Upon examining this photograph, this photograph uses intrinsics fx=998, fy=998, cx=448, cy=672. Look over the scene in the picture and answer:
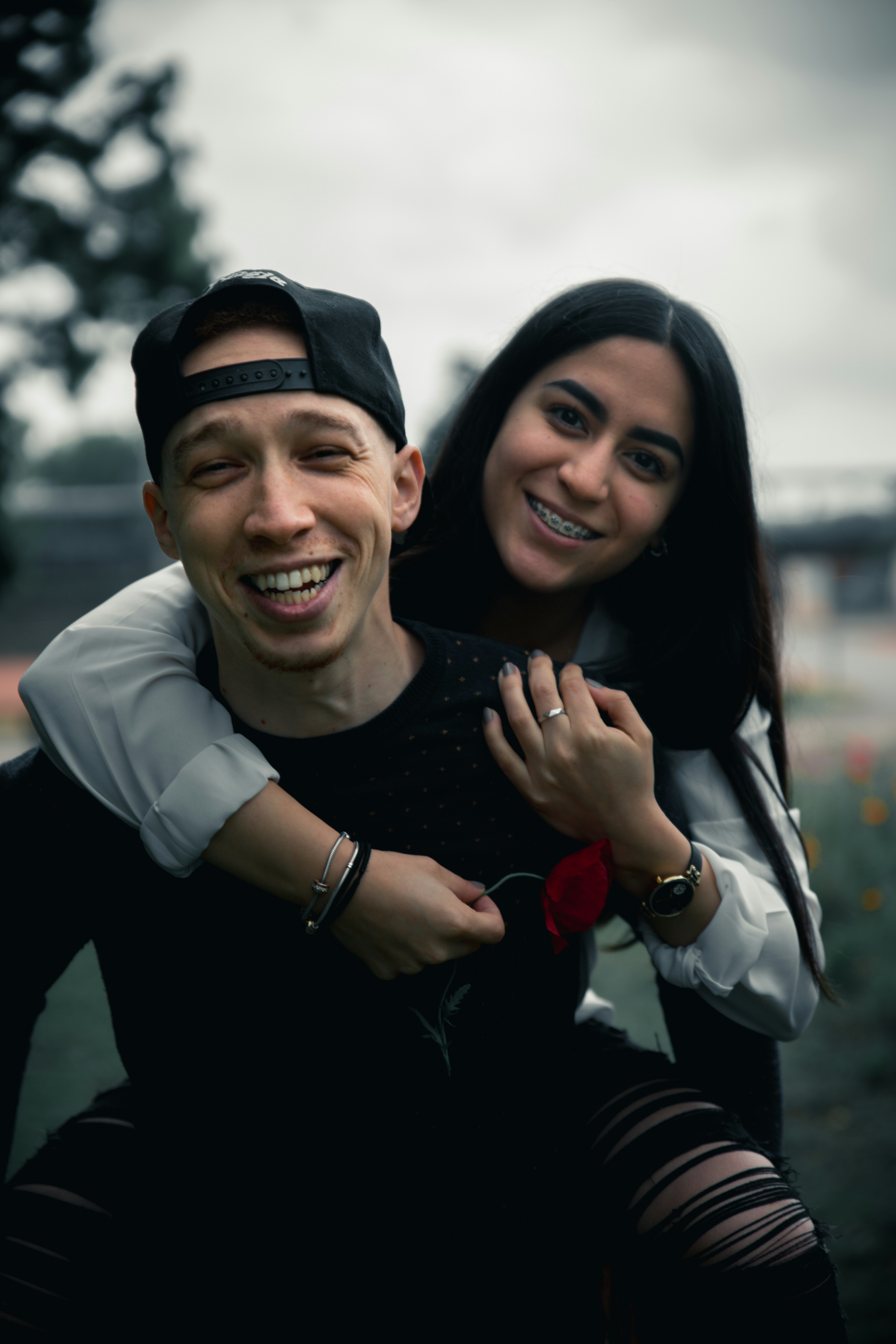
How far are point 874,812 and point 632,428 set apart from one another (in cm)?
281

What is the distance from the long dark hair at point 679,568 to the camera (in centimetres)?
215

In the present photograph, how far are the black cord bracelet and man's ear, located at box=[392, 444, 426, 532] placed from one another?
1.94 feet

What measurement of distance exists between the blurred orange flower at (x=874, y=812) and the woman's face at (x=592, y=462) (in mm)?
2526

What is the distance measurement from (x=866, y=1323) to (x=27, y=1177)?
2.04 meters

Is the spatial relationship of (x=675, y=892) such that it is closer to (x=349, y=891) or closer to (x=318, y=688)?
(x=349, y=891)

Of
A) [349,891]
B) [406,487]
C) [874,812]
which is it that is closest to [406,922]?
[349,891]

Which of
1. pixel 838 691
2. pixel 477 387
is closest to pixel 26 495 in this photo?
pixel 838 691

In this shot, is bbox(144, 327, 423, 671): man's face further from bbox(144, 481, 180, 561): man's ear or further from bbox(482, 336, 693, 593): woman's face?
bbox(482, 336, 693, 593): woman's face

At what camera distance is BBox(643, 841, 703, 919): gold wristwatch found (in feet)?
5.85

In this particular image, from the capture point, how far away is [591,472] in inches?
85.0

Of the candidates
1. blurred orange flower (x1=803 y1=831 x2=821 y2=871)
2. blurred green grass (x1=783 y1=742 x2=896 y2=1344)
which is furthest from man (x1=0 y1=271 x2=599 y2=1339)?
blurred orange flower (x1=803 y1=831 x2=821 y2=871)

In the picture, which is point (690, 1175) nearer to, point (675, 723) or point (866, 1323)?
point (675, 723)

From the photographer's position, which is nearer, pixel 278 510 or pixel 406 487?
pixel 278 510

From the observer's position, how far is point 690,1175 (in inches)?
69.6
